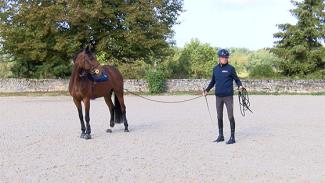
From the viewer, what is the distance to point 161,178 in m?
7.24

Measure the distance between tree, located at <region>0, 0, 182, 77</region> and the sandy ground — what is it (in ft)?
61.9

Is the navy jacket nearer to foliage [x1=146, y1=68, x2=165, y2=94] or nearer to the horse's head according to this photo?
the horse's head

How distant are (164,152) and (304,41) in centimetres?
3248

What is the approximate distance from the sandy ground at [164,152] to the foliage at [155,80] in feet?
57.8

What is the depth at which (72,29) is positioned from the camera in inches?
1414

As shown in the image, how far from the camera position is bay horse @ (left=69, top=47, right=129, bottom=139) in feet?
38.3

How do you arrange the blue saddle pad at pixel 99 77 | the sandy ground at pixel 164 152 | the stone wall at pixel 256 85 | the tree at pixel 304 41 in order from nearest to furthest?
the sandy ground at pixel 164 152
the blue saddle pad at pixel 99 77
the stone wall at pixel 256 85
the tree at pixel 304 41

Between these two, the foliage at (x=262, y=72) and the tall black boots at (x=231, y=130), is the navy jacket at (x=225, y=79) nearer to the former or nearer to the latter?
the tall black boots at (x=231, y=130)

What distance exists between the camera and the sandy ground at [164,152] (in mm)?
7469

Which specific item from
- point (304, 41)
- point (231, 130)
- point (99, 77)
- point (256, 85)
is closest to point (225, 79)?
point (231, 130)

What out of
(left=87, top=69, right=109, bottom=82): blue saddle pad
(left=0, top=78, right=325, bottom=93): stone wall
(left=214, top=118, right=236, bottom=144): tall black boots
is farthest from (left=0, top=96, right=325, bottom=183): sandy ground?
(left=0, top=78, right=325, bottom=93): stone wall

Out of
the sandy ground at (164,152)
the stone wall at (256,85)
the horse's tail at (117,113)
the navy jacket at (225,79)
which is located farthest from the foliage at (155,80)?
the navy jacket at (225,79)

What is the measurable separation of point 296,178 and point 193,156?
2338 millimetres

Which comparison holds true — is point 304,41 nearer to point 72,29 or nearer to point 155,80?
point 155,80
